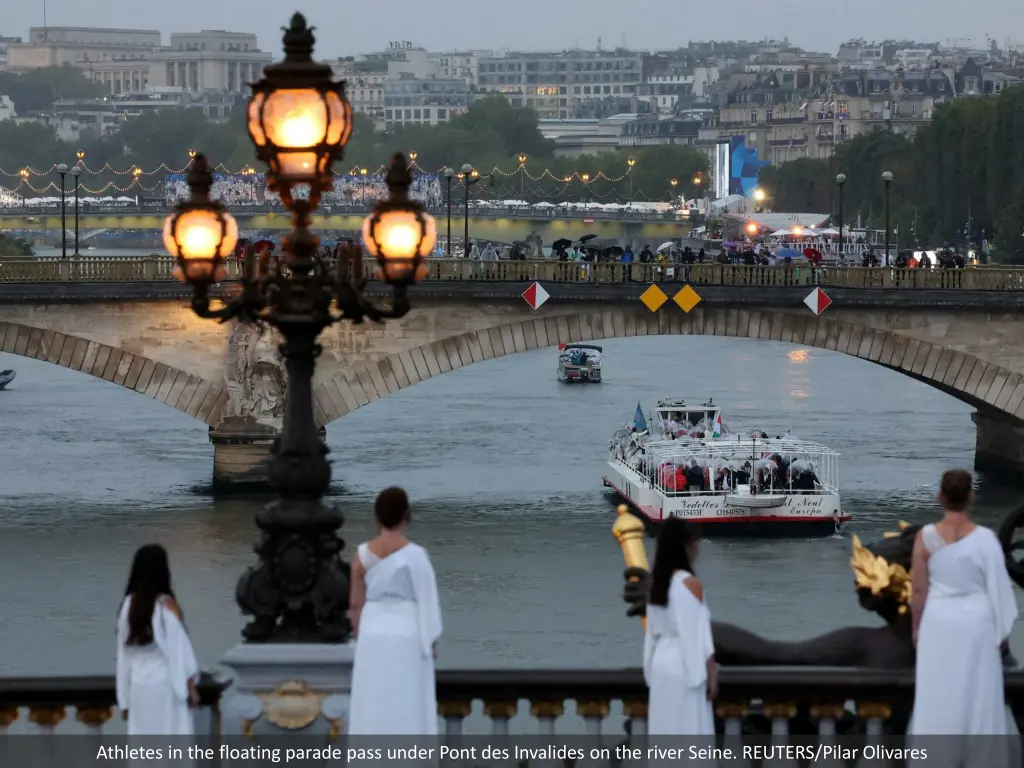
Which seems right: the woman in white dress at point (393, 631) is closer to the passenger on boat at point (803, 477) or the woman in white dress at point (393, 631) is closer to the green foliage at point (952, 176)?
the passenger on boat at point (803, 477)

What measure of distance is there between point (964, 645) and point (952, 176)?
82.6 m

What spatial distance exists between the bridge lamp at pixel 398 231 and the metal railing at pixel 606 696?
6.05 ft

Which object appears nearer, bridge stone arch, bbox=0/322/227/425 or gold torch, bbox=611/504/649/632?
gold torch, bbox=611/504/649/632

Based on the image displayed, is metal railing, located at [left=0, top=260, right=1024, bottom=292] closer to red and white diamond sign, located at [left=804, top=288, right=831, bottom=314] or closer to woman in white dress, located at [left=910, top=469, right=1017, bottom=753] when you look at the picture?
red and white diamond sign, located at [left=804, top=288, right=831, bottom=314]

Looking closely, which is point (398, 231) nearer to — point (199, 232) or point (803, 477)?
Answer: point (199, 232)

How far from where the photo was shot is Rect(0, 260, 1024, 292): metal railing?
1523 inches

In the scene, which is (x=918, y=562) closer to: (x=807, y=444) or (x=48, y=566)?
(x=48, y=566)

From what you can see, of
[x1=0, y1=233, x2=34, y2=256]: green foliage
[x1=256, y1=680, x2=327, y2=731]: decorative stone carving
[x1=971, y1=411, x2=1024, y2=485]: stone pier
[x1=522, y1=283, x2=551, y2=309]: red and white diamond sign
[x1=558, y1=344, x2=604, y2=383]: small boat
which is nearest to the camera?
[x1=256, y1=680, x2=327, y2=731]: decorative stone carving

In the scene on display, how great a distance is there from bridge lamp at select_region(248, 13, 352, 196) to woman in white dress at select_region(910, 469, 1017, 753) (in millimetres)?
2748

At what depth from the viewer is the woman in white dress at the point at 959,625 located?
30.5 feet

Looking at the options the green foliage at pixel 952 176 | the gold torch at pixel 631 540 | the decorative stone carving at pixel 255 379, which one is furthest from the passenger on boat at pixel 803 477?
the green foliage at pixel 952 176

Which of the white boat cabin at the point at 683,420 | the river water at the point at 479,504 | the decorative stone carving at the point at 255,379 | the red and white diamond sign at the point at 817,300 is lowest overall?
the river water at the point at 479,504

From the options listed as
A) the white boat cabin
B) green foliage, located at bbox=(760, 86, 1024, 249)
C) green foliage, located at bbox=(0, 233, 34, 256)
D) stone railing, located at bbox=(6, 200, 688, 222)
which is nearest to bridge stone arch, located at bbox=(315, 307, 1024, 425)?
the white boat cabin

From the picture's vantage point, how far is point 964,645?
30.6ft
